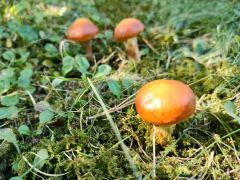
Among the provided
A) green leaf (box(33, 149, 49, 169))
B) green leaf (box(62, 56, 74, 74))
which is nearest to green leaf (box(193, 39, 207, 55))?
green leaf (box(62, 56, 74, 74))

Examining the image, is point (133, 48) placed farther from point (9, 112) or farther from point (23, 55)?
point (9, 112)

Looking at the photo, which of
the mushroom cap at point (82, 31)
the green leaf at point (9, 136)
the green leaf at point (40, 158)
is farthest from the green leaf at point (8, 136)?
the mushroom cap at point (82, 31)

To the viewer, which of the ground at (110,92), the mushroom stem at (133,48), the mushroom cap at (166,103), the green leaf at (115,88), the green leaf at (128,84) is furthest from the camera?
the mushroom stem at (133,48)

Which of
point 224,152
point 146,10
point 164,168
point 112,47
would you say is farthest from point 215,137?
point 146,10

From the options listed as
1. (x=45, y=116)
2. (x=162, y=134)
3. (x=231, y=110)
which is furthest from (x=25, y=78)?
(x=231, y=110)

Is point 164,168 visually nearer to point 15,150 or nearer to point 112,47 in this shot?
point 15,150

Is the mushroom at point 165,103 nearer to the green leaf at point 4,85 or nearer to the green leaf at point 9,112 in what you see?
the green leaf at point 9,112
